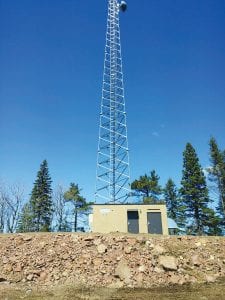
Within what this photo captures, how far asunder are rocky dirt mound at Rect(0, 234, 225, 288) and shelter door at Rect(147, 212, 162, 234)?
3991 mm

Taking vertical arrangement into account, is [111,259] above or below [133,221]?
below

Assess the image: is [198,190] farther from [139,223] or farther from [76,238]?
[76,238]

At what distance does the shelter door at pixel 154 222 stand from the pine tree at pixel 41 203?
20598 mm

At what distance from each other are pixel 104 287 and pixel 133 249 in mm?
3360

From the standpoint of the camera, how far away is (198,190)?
36.8 meters

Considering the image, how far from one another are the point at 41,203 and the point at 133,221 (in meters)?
21.4

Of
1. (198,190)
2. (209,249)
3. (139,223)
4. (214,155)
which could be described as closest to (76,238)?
(139,223)

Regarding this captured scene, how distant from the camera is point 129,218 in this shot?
23.4m

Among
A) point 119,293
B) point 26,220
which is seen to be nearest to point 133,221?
point 119,293

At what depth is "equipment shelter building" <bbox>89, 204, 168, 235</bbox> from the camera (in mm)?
22672

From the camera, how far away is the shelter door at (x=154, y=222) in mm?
23031

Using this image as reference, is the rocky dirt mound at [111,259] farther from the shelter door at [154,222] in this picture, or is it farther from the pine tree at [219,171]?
the pine tree at [219,171]

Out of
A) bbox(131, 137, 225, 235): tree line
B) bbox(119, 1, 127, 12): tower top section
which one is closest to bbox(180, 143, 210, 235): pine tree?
bbox(131, 137, 225, 235): tree line

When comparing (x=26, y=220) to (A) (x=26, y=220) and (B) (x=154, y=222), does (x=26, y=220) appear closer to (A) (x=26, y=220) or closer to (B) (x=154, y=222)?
(A) (x=26, y=220)
